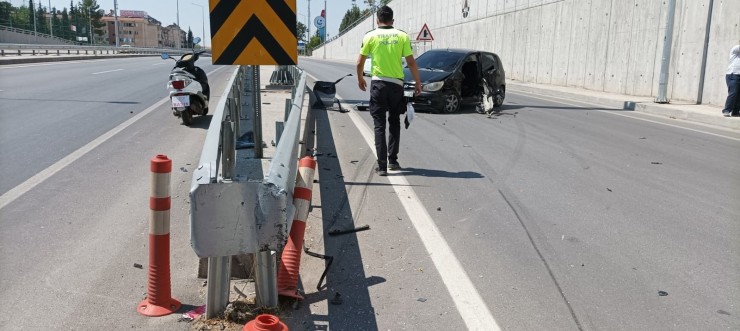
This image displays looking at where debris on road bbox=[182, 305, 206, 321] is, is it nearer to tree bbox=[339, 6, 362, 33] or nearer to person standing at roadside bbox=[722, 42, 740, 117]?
person standing at roadside bbox=[722, 42, 740, 117]

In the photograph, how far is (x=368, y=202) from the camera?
20.2 feet

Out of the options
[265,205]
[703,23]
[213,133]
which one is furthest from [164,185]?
[703,23]

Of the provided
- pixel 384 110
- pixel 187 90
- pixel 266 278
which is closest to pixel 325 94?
pixel 187 90

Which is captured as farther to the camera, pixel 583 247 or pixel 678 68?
pixel 678 68

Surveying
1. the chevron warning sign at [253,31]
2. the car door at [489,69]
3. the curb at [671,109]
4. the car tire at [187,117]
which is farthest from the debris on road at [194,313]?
the curb at [671,109]

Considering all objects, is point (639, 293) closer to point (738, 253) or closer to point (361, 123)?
point (738, 253)

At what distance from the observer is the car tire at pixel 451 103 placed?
47.3 feet

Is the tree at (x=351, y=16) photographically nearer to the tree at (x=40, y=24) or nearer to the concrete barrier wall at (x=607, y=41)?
the tree at (x=40, y=24)

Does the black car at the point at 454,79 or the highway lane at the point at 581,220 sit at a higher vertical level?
the black car at the point at 454,79

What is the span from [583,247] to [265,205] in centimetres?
298

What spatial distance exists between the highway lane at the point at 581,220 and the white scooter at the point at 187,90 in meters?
2.69

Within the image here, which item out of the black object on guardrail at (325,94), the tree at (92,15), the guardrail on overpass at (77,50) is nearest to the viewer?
the black object on guardrail at (325,94)

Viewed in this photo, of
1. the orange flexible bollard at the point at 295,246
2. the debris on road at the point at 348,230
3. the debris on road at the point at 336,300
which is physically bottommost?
the debris on road at the point at 336,300

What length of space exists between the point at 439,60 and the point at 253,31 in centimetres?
1131
